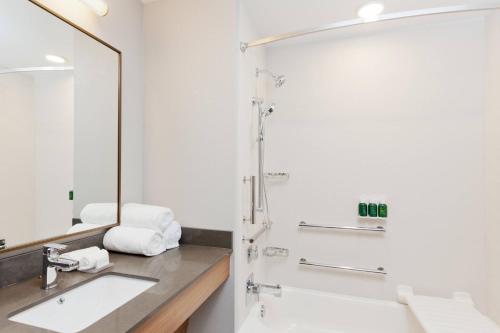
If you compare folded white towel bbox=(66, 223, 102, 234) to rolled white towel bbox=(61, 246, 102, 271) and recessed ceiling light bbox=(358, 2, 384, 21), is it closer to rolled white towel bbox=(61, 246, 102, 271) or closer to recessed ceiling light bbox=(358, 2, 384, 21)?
rolled white towel bbox=(61, 246, 102, 271)

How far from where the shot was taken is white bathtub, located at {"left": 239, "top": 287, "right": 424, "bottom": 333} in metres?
1.91

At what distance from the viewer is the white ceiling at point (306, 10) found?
1723mm

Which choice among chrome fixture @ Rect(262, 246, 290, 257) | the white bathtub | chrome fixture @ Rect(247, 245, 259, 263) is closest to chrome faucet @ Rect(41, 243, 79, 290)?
chrome fixture @ Rect(247, 245, 259, 263)

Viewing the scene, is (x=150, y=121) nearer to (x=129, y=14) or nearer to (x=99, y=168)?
(x=99, y=168)

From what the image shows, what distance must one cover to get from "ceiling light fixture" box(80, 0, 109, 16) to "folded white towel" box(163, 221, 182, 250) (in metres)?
1.29

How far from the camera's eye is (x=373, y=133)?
2.07m

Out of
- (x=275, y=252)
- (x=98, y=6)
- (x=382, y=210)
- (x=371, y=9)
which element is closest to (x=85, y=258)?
(x=98, y=6)

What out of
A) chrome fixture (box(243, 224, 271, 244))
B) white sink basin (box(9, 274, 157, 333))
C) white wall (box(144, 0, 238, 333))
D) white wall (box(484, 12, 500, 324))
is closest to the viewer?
white sink basin (box(9, 274, 157, 333))

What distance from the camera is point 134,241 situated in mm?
1395

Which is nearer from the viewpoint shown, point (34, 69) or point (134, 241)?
point (34, 69)

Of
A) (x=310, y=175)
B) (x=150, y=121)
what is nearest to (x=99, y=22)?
(x=150, y=121)

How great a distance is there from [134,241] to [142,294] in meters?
0.46

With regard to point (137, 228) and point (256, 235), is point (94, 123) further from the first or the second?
point (256, 235)

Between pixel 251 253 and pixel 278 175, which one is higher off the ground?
pixel 278 175
